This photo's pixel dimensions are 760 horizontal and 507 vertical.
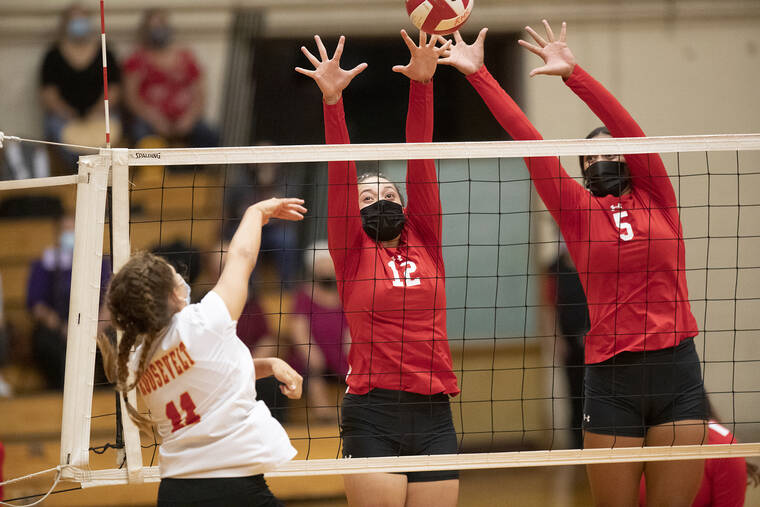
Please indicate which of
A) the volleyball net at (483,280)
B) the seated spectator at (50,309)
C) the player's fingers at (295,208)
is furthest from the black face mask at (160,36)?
the player's fingers at (295,208)

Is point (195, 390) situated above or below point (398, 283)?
below

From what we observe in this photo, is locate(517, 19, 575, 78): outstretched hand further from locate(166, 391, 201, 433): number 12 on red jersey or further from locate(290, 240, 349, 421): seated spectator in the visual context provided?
locate(290, 240, 349, 421): seated spectator

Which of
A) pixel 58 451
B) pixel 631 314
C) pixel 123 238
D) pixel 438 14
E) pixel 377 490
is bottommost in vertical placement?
pixel 58 451

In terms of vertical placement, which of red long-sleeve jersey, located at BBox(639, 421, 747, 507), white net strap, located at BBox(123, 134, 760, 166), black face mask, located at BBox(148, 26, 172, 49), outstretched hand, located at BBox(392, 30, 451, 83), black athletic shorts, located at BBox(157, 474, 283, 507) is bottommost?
red long-sleeve jersey, located at BBox(639, 421, 747, 507)

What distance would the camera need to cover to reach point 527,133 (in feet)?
12.9

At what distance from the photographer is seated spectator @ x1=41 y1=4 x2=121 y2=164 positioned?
7805mm

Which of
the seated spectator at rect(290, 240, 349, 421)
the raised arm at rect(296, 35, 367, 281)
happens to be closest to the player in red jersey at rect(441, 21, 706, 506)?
the raised arm at rect(296, 35, 367, 281)

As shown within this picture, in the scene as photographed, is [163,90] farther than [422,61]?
Yes

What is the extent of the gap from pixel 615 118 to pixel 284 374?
6.65ft

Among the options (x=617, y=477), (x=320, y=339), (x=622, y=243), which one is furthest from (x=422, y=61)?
(x=320, y=339)

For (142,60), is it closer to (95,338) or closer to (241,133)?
(241,133)

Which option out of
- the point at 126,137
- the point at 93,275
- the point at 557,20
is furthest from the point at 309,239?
the point at 93,275

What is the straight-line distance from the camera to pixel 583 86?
153 inches

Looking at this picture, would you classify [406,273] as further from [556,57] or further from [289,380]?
[556,57]
